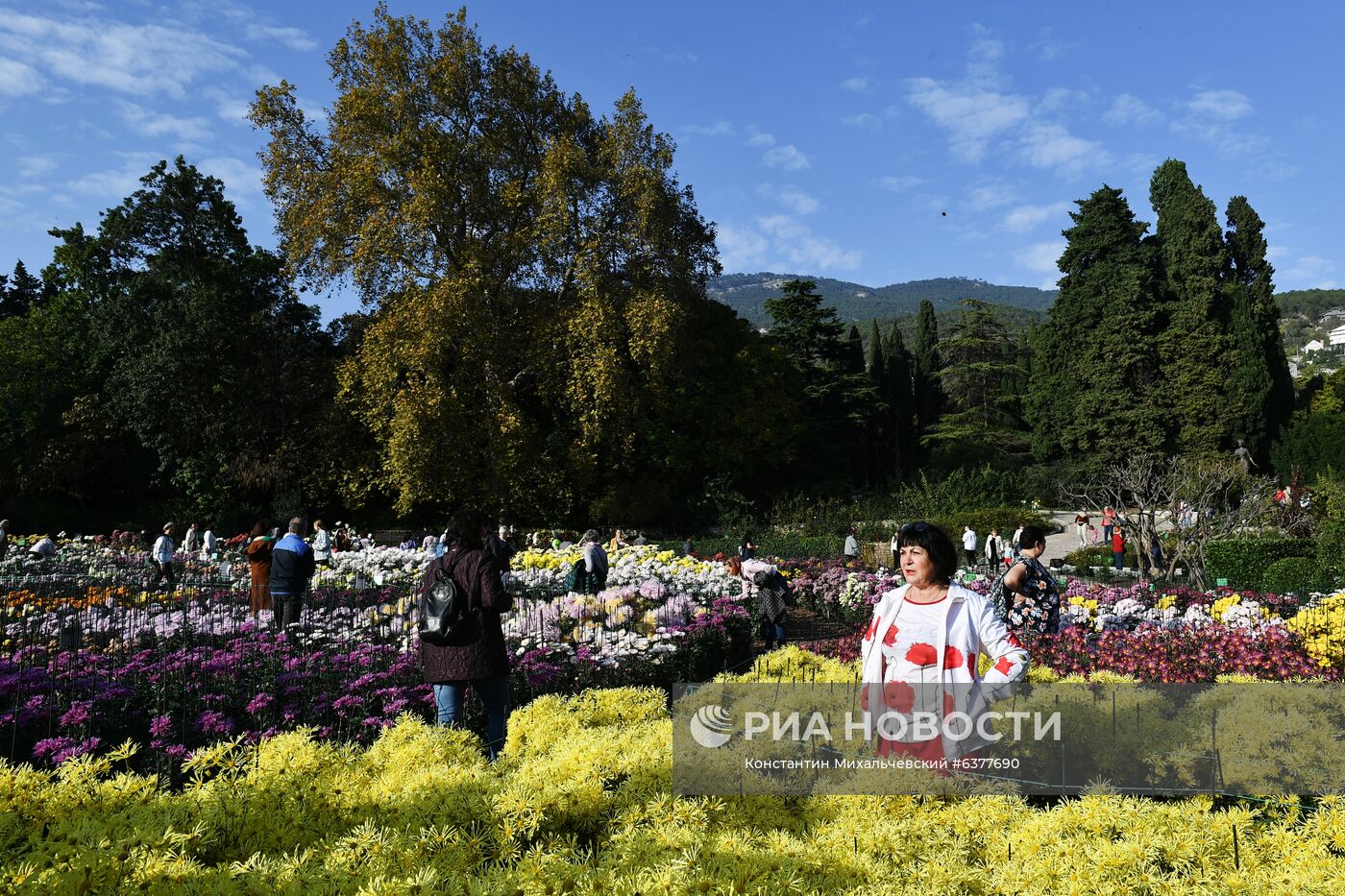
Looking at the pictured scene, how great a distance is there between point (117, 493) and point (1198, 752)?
31.8m

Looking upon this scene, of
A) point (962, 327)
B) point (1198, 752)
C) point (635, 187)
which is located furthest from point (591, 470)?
point (962, 327)

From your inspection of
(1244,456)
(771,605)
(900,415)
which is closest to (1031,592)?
(771,605)

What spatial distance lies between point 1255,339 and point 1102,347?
16.5 feet

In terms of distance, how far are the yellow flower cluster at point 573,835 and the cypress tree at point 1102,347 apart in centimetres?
3323

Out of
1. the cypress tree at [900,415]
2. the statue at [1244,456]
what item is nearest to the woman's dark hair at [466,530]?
the statue at [1244,456]

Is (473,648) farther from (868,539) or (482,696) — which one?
(868,539)

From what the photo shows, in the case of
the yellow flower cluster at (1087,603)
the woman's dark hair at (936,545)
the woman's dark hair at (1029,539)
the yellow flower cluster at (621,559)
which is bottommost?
the yellow flower cluster at (1087,603)

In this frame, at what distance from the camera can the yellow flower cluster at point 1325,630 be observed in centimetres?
594

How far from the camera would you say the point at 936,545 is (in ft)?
10.3

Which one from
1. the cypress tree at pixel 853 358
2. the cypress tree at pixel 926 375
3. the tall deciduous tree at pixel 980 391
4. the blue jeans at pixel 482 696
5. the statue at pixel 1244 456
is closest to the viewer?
the blue jeans at pixel 482 696

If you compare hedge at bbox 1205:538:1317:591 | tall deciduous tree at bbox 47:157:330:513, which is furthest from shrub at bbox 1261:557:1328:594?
tall deciduous tree at bbox 47:157:330:513

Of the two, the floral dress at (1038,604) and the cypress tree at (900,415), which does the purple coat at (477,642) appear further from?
the cypress tree at (900,415)

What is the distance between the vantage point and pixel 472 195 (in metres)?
21.9

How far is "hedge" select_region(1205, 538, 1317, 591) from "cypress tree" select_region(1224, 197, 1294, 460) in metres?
19.0
